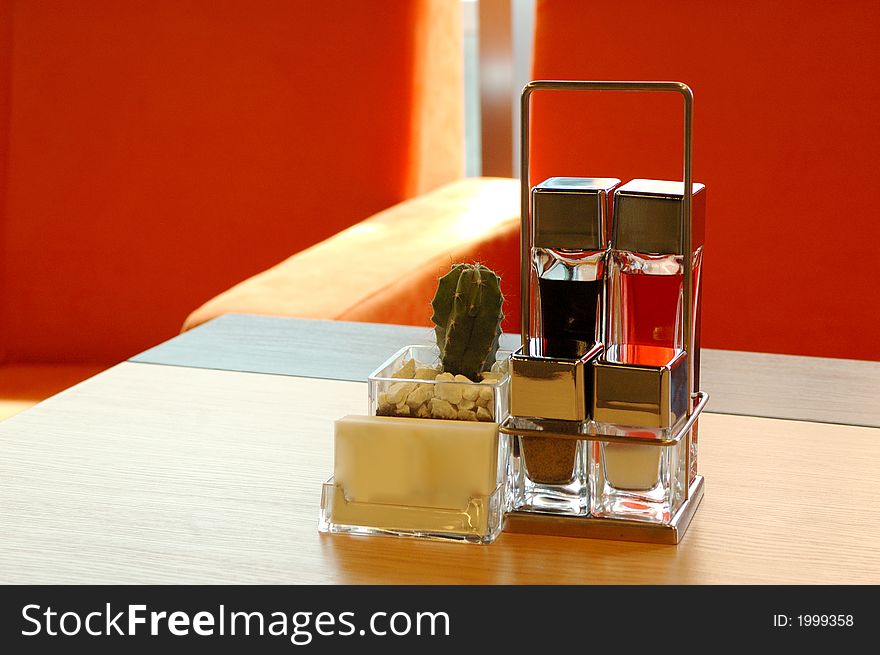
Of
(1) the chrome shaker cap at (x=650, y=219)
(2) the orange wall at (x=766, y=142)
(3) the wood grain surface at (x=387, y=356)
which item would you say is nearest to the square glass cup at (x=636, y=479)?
(1) the chrome shaker cap at (x=650, y=219)

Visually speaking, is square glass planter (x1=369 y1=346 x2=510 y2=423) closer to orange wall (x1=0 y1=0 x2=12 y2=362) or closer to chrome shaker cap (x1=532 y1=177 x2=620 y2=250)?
chrome shaker cap (x1=532 y1=177 x2=620 y2=250)

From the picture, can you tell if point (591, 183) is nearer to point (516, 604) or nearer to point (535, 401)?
point (535, 401)

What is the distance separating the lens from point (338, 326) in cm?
120

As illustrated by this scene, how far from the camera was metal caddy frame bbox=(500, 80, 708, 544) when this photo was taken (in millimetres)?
599

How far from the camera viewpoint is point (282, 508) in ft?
2.26

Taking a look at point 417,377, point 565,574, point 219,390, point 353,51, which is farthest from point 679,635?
point 353,51

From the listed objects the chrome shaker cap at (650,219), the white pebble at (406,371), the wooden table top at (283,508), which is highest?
the chrome shaker cap at (650,219)

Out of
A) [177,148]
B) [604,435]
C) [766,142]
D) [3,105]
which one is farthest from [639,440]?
[3,105]

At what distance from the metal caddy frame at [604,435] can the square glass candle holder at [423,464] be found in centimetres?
2

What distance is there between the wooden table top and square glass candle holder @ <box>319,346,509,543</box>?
12mm

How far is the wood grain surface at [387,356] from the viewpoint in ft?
3.01

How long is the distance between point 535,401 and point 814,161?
1131 millimetres

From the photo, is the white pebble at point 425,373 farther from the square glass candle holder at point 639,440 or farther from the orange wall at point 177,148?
the orange wall at point 177,148

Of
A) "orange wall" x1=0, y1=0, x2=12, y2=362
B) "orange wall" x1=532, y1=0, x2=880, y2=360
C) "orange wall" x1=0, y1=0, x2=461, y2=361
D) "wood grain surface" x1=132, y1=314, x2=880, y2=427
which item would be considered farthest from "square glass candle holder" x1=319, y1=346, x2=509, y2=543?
"orange wall" x1=0, y1=0, x2=12, y2=362
